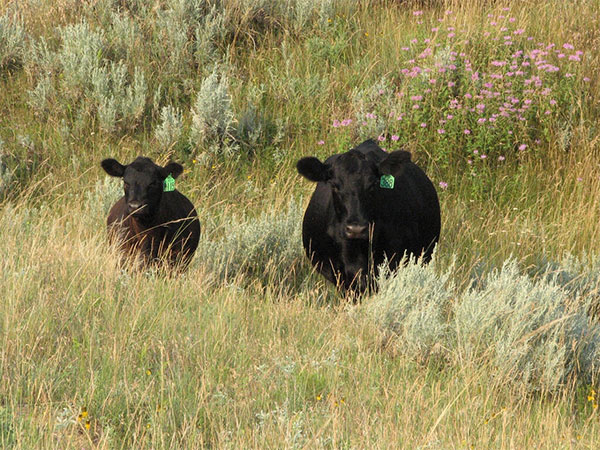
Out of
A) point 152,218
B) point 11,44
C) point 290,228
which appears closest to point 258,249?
point 290,228

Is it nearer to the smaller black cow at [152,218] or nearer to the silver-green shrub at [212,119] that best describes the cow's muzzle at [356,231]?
the smaller black cow at [152,218]

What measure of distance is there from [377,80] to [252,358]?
20.4ft

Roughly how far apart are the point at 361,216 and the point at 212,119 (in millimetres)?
3715

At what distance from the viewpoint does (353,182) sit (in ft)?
22.1

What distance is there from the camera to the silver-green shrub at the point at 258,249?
743 cm

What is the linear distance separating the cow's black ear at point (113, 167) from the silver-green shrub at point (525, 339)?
321 cm

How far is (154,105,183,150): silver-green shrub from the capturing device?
9.80m

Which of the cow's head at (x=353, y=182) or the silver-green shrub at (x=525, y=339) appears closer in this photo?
the silver-green shrub at (x=525, y=339)

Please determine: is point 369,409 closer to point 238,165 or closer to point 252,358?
point 252,358

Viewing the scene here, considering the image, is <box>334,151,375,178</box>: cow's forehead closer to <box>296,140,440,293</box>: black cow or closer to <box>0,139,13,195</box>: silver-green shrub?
<box>296,140,440,293</box>: black cow

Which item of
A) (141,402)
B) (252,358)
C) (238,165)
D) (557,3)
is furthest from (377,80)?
(141,402)

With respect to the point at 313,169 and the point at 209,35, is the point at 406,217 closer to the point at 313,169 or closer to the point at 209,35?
the point at 313,169

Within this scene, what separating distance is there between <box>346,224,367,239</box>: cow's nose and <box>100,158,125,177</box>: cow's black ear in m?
2.12

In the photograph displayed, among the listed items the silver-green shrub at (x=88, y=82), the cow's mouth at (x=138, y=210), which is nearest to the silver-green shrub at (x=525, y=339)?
the cow's mouth at (x=138, y=210)
